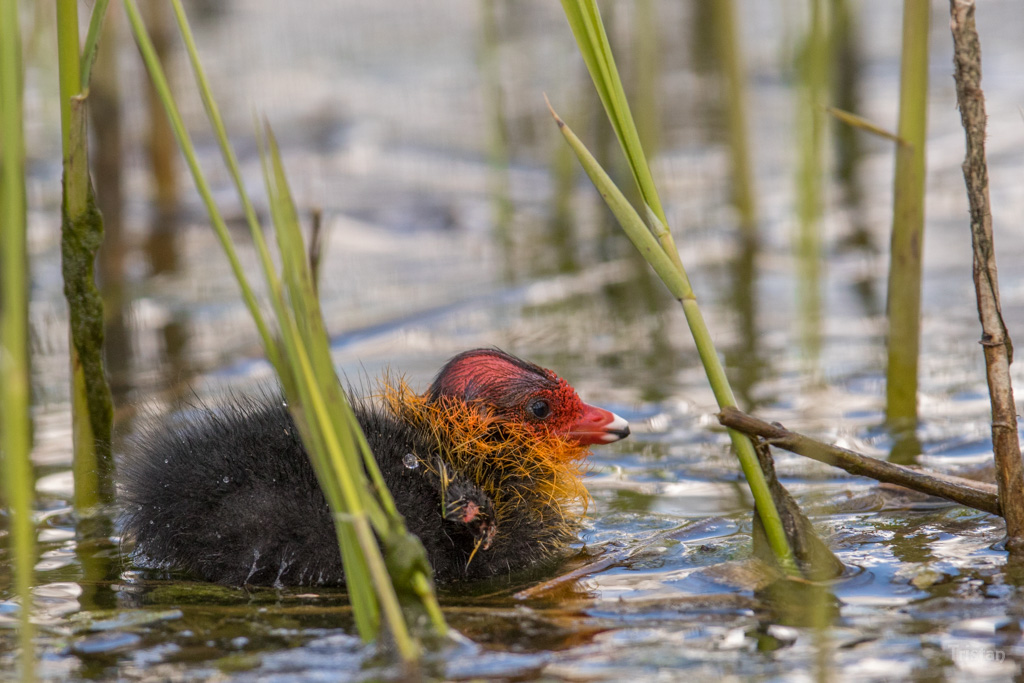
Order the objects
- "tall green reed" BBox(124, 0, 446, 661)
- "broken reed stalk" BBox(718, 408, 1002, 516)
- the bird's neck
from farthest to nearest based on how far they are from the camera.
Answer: the bird's neck
"broken reed stalk" BBox(718, 408, 1002, 516)
"tall green reed" BBox(124, 0, 446, 661)

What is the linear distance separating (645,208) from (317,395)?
Answer: 87cm

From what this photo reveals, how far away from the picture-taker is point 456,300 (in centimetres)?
639

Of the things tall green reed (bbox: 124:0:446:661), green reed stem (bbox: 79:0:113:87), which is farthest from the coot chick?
green reed stem (bbox: 79:0:113:87)

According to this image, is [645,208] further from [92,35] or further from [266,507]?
[92,35]

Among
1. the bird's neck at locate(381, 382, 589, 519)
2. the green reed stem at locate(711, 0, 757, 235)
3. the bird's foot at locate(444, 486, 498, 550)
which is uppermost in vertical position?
the green reed stem at locate(711, 0, 757, 235)

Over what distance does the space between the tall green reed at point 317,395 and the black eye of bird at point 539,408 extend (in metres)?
1.29

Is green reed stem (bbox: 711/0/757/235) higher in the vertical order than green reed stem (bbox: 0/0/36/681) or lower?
higher

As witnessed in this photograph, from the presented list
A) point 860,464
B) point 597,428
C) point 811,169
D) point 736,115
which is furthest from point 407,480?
point 736,115

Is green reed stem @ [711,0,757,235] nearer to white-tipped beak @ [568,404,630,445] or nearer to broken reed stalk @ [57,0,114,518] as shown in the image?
white-tipped beak @ [568,404,630,445]

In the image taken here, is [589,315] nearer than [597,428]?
No

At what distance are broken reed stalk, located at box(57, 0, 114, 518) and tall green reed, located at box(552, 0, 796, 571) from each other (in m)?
1.26

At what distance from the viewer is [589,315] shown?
240 inches

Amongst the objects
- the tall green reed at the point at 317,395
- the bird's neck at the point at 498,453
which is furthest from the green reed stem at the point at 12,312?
the bird's neck at the point at 498,453

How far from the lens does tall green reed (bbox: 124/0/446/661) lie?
7.05ft
